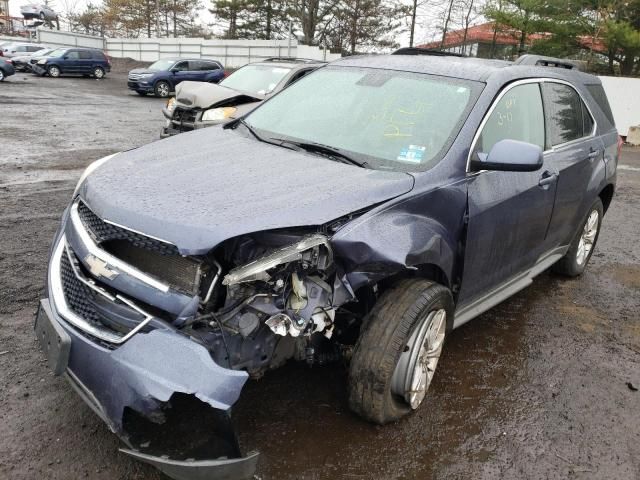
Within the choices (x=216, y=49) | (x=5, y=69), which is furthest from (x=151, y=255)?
(x=216, y=49)

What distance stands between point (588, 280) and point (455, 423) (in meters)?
2.99

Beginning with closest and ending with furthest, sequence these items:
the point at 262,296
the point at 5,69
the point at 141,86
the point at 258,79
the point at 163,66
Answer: the point at 262,296
the point at 258,79
the point at 141,86
the point at 5,69
the point at 163,66

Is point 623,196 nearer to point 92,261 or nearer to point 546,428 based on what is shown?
point 546,428

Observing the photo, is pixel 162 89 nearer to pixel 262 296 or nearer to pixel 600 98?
pixel 600 98

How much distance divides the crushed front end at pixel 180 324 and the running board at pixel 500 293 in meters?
1.16

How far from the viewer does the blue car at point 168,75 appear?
2419 centimetres

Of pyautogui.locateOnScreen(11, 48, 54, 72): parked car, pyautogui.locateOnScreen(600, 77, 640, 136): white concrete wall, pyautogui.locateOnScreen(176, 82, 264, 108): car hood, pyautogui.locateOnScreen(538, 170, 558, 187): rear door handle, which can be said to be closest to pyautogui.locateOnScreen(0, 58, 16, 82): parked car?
pyautogui.locateOnScreen(11, 48, 54, 72): parked car

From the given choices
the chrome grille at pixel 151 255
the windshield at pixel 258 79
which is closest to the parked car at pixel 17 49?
the windshield at pixel 258 79

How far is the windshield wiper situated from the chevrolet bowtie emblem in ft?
4.53

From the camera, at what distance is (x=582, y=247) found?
5.26m

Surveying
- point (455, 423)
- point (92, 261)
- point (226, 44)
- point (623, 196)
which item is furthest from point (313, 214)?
point (226, 44)

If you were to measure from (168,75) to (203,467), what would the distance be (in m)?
24.7

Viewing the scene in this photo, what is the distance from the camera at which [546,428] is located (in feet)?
10.2

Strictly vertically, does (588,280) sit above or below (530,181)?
below
